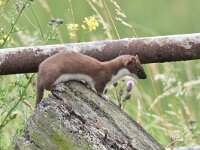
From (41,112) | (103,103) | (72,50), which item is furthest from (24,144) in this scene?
(72,50)

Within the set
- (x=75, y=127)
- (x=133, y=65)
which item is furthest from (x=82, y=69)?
(x=75, y=127)

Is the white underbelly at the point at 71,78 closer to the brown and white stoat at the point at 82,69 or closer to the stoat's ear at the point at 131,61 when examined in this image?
the brown and white stoat at the point at 82,69

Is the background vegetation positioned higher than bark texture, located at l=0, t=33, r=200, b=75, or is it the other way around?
the background vegetation

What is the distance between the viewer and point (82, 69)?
427cm

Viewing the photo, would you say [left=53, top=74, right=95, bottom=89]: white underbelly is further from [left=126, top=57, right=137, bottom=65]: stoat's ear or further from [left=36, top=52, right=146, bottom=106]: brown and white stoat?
[left=126, top=57, right=137, bottom=65]: stoat's ear

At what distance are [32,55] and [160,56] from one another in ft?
2.03

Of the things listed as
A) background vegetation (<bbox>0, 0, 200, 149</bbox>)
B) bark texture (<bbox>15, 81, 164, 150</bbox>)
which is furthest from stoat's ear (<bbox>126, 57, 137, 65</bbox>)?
bark texture (<bbox>15, 81, 164, 150</bbox>)

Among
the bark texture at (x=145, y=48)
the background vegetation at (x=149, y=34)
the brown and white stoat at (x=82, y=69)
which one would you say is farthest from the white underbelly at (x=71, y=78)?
the background vegetation at (x=149, y=34)

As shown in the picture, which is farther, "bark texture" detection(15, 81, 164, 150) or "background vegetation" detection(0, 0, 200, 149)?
"background vegetation" detection(0, 0, 200, 149)

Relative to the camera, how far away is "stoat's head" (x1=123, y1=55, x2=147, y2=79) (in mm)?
4359

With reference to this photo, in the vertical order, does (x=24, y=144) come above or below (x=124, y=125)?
below

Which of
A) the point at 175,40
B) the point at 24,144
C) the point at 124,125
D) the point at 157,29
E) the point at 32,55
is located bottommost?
the point at 24,144

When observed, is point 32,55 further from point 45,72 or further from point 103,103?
point 103,103

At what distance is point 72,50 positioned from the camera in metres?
4.23
